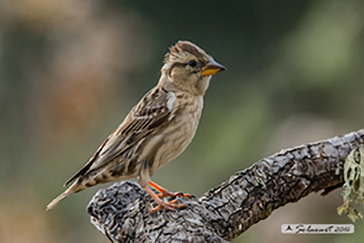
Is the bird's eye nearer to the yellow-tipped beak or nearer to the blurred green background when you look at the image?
the yellow-tipped beak

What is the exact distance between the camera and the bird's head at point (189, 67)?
2266mm

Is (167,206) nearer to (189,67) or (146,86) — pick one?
(189,67)

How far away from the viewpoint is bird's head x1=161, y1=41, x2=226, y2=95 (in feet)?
7.43

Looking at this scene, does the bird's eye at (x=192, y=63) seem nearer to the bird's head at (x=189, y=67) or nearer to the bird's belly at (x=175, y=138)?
the bird's head at (x=189, y=67)

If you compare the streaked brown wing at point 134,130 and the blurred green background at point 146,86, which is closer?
the streaked brown wing at point 134,130

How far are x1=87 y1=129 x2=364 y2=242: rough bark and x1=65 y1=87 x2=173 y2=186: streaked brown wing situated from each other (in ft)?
0.63

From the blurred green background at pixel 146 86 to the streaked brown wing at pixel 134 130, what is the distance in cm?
129

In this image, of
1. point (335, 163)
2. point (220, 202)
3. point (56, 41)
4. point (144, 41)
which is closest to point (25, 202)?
point (56, 41)

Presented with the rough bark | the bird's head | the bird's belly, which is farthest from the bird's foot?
the bird's head

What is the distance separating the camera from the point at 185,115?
7.45 feet

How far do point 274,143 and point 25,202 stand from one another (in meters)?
1.95

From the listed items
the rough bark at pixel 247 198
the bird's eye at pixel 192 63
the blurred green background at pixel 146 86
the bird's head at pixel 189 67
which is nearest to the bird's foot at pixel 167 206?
the rough bark at pixel 247 198

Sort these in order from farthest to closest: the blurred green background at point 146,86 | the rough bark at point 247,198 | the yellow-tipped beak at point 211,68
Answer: the blurred green background at point 146,86 → the yellow-tipped beak at point 211,68 → the rough bark at point 247,198

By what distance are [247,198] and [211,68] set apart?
2.03ft
